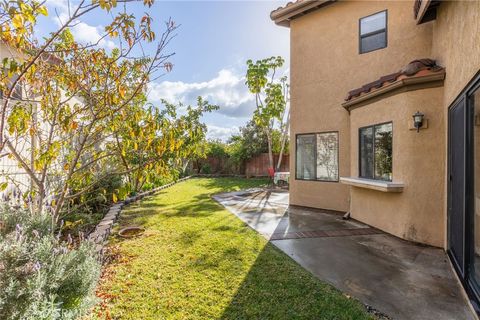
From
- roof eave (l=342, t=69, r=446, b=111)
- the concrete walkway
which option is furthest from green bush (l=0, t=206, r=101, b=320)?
roof eave (l=342, t=69, r=446, b=111)

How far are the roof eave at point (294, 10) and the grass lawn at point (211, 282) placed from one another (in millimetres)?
8522

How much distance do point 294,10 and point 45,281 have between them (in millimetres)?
11138

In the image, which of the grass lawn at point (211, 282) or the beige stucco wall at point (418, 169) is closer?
the grass lawn at point (211, 282)

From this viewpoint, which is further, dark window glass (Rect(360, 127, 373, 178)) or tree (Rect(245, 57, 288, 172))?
tree (Rect(245, 57, 288, 172))

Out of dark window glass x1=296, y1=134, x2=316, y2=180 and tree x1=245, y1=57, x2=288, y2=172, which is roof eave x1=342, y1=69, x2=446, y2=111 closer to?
dark window glass x1=296, y1=134, x2=316, y2=180

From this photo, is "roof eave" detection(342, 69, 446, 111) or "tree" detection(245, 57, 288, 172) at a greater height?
"tree" detection(245, 57, 288, 172)

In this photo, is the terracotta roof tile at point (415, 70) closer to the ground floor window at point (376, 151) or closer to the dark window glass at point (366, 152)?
the ground floor window at point (376, 151)

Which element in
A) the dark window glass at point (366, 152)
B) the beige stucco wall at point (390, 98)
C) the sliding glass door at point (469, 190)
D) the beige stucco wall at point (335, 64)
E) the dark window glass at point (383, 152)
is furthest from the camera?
the beige stucco wall at point (335, 64)

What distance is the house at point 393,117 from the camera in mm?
4262

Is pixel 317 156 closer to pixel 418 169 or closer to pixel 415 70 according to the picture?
pixel 418 169

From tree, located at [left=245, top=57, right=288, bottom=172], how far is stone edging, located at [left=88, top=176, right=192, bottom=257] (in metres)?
8.78

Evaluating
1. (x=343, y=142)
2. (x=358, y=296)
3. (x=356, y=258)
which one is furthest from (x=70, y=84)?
(x=343, y=142)

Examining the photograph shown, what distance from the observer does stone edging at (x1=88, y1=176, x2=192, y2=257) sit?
439 cm

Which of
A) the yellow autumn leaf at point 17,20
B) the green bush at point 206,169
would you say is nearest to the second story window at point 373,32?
the yellow autumn leaf at point 17,20
